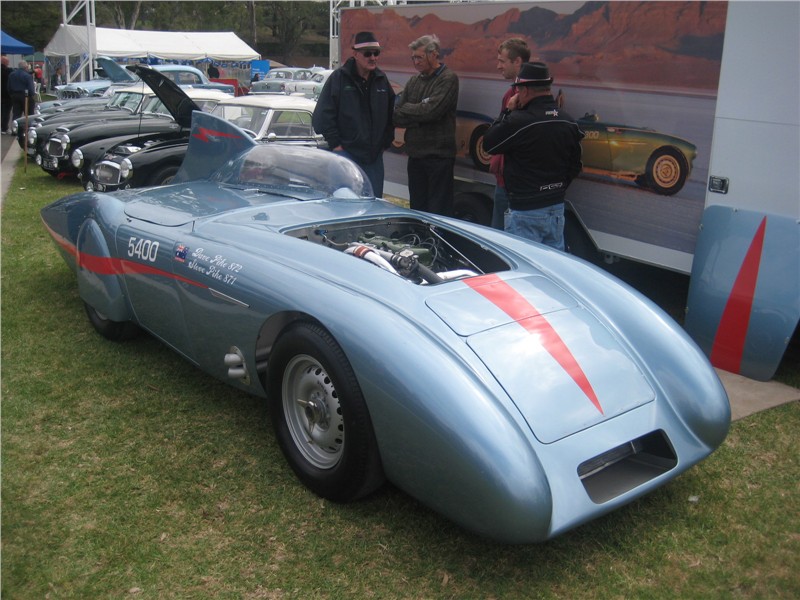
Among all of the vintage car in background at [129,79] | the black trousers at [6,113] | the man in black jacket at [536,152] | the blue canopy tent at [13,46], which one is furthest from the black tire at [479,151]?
the blue canopy tent at [13,46]

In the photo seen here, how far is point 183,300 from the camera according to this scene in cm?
361

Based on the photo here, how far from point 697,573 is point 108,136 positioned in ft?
33.9

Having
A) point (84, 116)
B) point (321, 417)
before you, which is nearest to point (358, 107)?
point (321, 417)

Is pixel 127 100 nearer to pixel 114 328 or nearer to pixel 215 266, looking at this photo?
pixel 114 328

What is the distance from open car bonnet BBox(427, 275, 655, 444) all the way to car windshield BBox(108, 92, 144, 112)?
426 inches

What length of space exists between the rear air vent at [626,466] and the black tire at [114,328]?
10.2ft

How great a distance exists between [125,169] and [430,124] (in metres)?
3.90

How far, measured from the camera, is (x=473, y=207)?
6.46 m

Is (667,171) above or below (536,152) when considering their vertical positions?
below

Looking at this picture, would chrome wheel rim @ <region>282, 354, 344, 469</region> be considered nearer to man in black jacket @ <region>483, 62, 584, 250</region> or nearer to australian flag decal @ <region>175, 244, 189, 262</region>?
australian flag decal @ <region>175, 244, 189, 262</region>

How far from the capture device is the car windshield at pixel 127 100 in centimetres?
1234

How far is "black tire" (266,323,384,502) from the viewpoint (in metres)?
2.69

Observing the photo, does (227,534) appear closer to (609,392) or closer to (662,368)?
(609,392)

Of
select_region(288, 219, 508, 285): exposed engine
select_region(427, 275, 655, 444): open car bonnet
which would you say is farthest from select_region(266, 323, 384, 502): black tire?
select_region(288, 219, 508, 285): exposed engine
